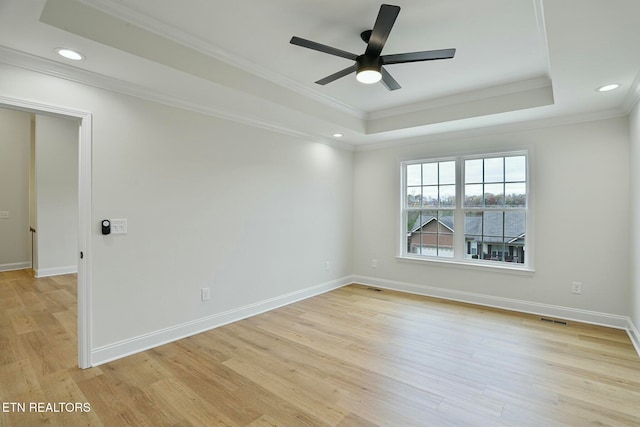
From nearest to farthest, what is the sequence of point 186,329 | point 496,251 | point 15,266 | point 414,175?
point 186,329
point 496,251
point 414,175
point 15,266

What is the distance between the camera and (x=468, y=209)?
4.55m

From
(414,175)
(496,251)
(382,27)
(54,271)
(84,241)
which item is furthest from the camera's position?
(54,271)

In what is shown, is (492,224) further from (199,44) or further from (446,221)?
(199,44)

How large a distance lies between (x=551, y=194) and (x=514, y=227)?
1.94 ft

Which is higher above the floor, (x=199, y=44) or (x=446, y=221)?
(x=199, y=44)

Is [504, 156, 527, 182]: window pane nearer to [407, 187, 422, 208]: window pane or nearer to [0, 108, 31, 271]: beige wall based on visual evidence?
[407, 187, 422, 208]: window pane

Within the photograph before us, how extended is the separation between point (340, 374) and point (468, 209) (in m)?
3.12

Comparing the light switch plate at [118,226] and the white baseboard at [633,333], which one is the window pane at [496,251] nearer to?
the white baseboard at [633,333]

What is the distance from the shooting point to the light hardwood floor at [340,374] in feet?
6.67

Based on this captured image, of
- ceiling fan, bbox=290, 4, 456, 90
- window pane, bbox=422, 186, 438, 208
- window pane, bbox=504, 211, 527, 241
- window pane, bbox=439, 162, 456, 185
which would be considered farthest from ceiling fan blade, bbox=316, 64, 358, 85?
window pane, bbox=504, 211, 527, 241

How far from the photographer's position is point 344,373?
8.41 feet

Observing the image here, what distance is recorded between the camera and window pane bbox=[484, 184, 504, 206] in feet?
14.1

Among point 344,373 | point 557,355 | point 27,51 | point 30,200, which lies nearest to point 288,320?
point 344,373

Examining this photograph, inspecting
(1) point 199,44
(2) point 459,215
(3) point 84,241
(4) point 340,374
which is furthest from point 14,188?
(2) point 459,215
